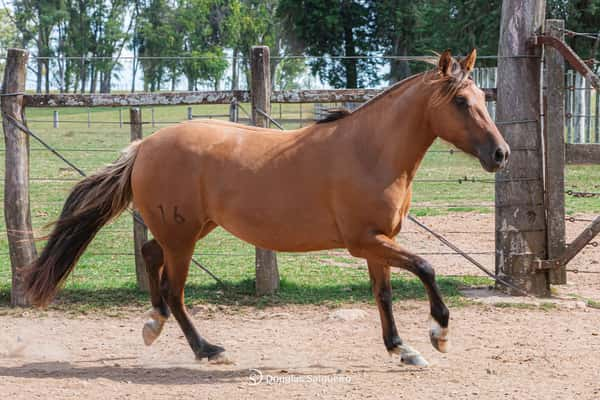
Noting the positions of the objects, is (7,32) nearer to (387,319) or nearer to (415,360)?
(387,319)

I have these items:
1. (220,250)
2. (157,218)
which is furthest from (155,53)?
(157,218)

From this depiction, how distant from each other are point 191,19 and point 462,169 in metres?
43.7

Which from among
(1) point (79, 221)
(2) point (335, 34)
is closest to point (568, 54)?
(1) point (79, 221)

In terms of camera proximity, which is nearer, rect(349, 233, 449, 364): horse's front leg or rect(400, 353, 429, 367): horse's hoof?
rect(349, 233, 449, 364): horse's front leg

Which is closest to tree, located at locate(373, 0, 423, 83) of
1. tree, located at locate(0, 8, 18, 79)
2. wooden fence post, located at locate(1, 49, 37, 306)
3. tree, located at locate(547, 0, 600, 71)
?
tree, located at locate(547, 0, 600, 71)

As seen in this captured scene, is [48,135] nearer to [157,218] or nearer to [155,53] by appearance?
[157,218]

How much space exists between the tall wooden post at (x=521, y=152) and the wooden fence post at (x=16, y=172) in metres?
4.49

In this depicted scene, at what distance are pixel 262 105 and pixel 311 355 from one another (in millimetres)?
2647

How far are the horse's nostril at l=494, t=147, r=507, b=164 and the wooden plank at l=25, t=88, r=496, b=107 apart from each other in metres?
2.59

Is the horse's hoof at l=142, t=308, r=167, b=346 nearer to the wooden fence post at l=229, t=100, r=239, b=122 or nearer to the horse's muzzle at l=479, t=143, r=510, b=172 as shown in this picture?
the wooden fence post at l=229, t=100, r=239, b=122

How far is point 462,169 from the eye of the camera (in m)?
18.0

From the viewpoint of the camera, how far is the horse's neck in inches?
205

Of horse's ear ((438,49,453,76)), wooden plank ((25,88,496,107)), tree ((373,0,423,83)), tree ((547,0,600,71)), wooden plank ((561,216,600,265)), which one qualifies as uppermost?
tree ((373,0,423,83))

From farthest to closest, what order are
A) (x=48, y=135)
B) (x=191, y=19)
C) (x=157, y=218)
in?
(x=191, y=19), (x=48, y=135), (x=157, y=218)
